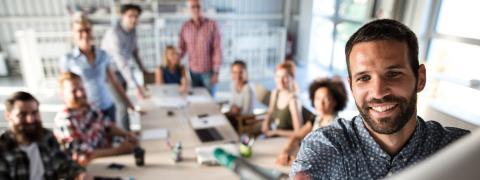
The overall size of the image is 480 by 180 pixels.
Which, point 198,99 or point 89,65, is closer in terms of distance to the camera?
point 89,65

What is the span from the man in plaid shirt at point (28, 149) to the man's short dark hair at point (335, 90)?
1578 millimetres

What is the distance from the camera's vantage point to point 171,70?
12.5ft

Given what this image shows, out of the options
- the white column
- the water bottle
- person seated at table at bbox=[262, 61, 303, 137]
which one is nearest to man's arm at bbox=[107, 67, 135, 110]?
person seated at table at bbox=[262, 61, 303, 137]

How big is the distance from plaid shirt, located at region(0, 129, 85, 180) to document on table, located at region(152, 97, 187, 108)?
1214mm

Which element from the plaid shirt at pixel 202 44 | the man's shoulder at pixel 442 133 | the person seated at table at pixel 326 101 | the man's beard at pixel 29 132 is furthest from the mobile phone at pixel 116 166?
the plaid shirt at pixel 202 44

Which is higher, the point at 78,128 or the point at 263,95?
the point at 78,128

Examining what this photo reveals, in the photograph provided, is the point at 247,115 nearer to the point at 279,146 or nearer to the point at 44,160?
the point at 279,146

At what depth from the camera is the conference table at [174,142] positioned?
1958mm

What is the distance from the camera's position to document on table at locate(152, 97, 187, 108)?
3098 millimetres

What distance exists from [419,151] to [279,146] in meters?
1.49

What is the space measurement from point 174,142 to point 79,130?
2.14 feet

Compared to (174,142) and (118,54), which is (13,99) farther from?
(118,54)

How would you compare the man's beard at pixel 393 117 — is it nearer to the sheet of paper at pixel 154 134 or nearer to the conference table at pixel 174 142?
the conference table at pixel 174 142

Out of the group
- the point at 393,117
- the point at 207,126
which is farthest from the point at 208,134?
the point at 393,117
